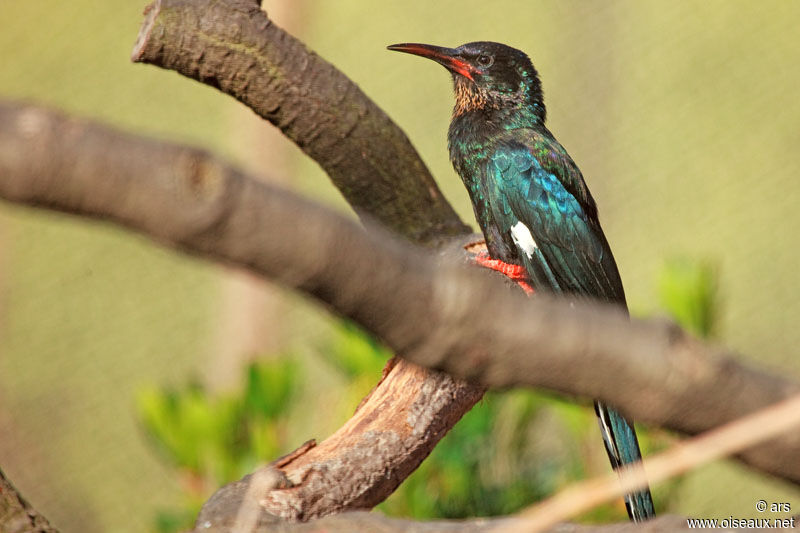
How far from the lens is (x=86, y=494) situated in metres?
4.28

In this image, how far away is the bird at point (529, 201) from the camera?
8.42ft

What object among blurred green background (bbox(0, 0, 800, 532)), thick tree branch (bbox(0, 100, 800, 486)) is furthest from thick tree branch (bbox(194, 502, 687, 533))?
blurred green background (bbox(0, 0, 800, 532))

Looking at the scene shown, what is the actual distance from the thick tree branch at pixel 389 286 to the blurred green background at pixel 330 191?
10.6ft

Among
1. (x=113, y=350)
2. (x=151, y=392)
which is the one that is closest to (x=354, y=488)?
(x=151, y=392)

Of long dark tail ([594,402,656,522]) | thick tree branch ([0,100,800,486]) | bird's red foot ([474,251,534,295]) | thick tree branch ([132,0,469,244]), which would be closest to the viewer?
thick tree branch ([0,100,800,486])

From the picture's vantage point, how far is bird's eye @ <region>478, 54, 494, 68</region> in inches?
116

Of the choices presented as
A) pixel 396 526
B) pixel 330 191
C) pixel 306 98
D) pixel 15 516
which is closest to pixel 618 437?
pixel 306 98

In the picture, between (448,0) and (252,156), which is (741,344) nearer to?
(448,0)

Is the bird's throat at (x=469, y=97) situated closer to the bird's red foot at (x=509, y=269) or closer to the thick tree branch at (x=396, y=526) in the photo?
the bird's red foot at (x=509, y=269)

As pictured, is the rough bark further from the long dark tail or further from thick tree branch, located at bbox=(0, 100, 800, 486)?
the long dark tail

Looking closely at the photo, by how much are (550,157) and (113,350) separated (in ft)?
8.04

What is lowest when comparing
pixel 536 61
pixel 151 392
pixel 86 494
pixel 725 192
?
pixel 86 494

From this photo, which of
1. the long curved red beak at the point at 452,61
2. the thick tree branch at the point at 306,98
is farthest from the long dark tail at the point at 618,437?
the long curved red beak at the point at 452,61

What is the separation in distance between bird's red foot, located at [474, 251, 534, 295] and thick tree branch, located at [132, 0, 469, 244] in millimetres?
98
